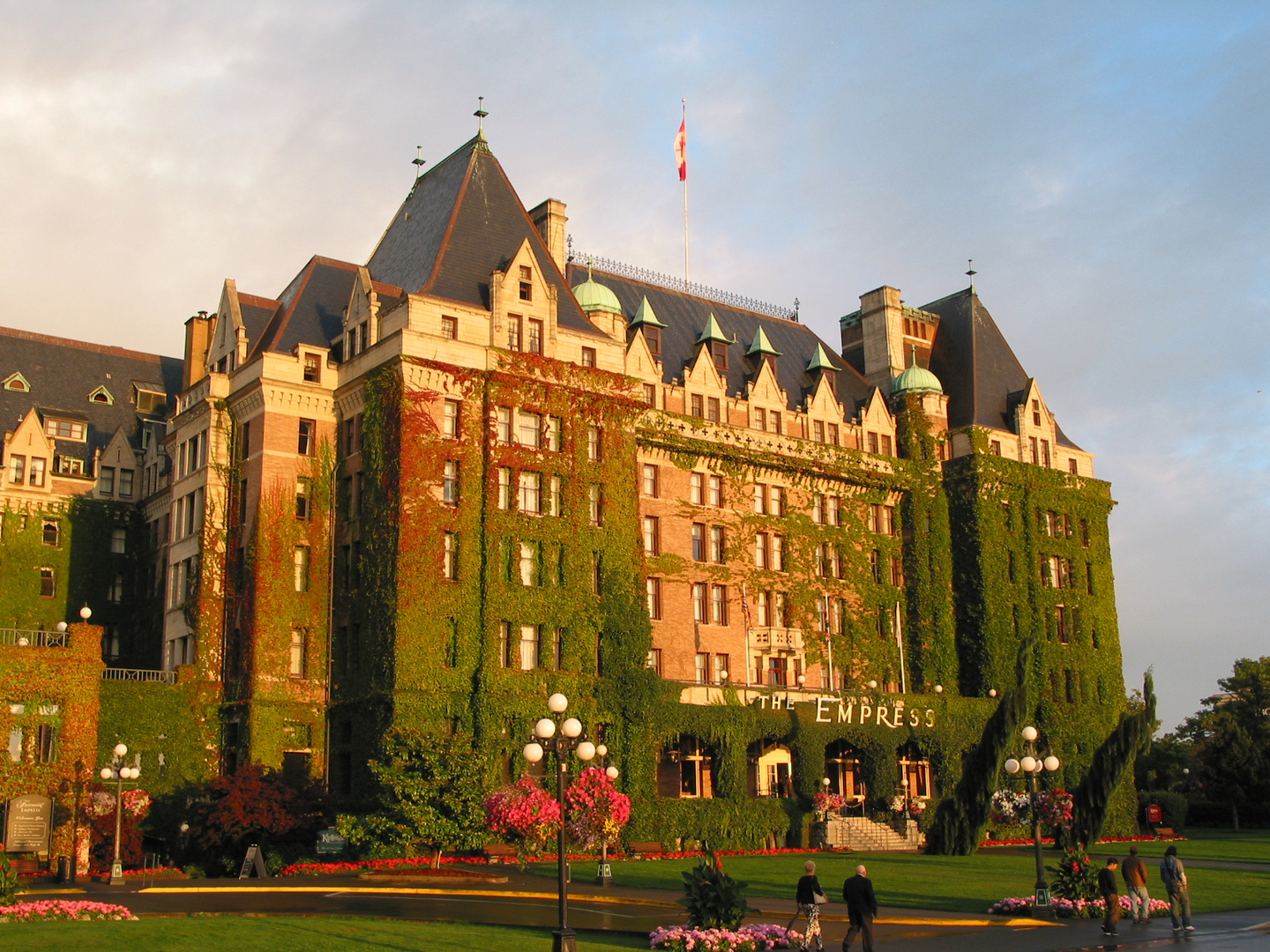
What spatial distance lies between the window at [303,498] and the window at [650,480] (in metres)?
16.0

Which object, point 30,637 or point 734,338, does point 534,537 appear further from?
point 30,637

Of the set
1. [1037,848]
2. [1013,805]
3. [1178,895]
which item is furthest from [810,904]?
[1013,805]

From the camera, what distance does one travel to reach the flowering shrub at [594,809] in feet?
138

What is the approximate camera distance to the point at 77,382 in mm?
76188

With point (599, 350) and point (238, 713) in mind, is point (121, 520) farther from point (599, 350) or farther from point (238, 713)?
point (599, 350)

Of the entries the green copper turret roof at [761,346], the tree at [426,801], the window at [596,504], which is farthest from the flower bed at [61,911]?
the green copper turret roof at [761,346]

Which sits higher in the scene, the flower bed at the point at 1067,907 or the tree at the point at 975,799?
the tree at the point at 975,799

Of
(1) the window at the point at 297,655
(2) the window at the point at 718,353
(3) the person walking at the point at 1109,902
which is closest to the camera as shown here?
(3) the person walking at the point at 1109,902

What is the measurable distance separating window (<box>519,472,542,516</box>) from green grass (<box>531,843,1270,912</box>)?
16.0m

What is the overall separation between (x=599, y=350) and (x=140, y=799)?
89.8 ft

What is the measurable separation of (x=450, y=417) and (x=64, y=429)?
2671 centimetres

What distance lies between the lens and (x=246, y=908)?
111ft

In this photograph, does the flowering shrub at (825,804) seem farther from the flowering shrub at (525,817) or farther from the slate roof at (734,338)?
the flowering shrub at (525,817)

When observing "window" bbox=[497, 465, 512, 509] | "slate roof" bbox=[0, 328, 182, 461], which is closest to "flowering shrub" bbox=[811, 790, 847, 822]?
"window" bbox=[497, 465, 512, 509]
